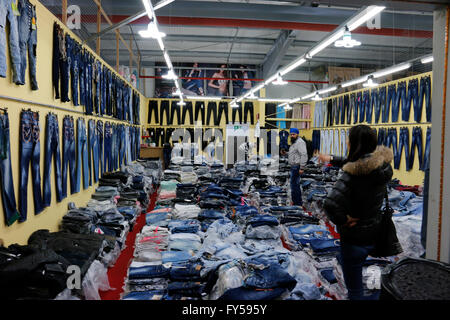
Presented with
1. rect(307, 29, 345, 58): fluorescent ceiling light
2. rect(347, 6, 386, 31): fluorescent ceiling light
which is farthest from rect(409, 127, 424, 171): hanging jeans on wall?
rect(347, 6, 386, 31): fluorescent ceiling light

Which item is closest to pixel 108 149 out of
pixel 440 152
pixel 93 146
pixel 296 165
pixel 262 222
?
pixel 93 146

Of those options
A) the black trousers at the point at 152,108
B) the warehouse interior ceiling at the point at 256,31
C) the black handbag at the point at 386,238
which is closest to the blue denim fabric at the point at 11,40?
the warehouse interior ceiling at the point at 256,31

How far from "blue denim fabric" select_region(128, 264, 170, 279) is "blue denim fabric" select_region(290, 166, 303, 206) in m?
4.74

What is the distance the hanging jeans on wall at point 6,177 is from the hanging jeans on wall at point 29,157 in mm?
205

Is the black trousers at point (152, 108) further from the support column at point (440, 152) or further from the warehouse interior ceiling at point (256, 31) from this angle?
the support column at point (440, 152)

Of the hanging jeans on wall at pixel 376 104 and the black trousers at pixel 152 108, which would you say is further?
the black trousers at pixel 152 108

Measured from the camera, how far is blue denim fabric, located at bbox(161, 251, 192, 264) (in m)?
3.14

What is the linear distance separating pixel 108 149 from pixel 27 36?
3.79m

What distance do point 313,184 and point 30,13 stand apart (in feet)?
18.7

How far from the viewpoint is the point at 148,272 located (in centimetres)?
285

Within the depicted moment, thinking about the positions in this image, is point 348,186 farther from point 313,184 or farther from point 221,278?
point 313,184

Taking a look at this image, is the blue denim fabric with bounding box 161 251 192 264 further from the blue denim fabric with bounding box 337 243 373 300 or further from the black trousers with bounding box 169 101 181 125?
the black trousers with bounding box 169 101 181 125

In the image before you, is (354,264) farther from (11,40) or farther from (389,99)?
(389,99)

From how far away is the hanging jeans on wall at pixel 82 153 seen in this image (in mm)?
5301
